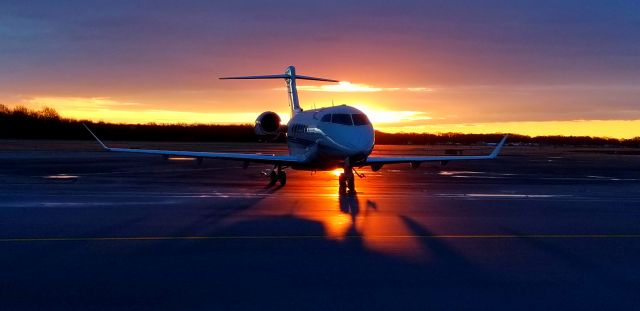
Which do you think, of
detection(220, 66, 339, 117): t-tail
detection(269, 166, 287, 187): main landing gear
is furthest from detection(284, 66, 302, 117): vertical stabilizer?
detection(269, 166, 287, 187): main landing gear

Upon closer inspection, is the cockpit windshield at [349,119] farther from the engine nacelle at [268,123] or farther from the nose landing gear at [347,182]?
the engine nacelle at [268,123]

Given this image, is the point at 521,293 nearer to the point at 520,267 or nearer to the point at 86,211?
the point at 520,267

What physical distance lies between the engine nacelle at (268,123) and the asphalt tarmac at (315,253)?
40.2 feet

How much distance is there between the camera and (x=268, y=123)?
30.8 meters

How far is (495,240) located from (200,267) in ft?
15.9

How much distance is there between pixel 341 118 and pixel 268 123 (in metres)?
8.17

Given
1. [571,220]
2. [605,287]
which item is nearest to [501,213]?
[571,220]

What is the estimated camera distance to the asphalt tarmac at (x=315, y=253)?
23.4ft

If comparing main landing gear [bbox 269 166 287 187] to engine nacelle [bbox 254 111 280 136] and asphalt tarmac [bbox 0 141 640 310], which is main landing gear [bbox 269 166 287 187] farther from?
asphalt tarmac [bbox 0 141 640 310]

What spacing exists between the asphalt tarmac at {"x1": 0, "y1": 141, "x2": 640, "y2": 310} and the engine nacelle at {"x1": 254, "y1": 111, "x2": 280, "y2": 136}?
483 inches

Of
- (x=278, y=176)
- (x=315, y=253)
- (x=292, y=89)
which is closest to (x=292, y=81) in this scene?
(x=292, y=89)

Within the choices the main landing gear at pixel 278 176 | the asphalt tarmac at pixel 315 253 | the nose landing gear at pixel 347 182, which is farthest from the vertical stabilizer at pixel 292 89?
the asphalt tarmac at pixel 315 253

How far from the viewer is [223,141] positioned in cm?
12275

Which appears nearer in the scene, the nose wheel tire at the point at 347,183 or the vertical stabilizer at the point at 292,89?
the nose wheel tire at the point at 347,183
